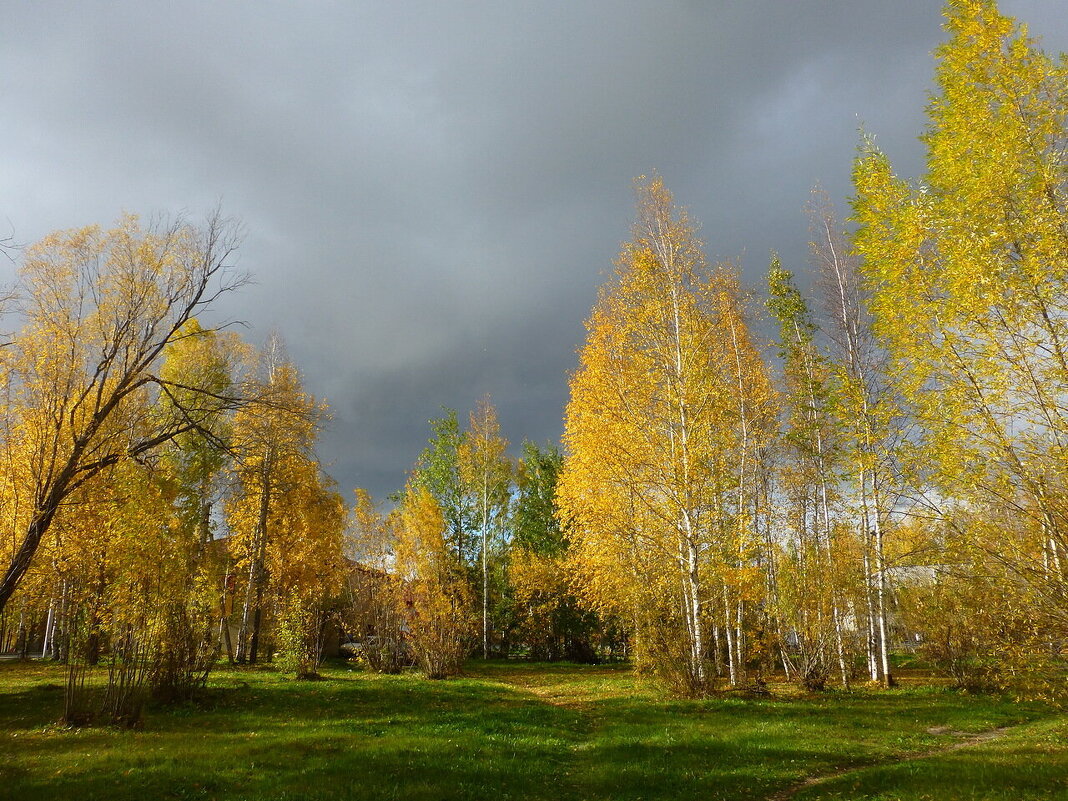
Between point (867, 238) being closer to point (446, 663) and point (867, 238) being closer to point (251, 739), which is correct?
point (251, 739)

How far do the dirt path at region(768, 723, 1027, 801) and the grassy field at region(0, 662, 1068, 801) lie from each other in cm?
5

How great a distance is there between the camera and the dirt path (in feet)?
24.5

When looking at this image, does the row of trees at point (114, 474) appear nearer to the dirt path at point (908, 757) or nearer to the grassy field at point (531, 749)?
the grassy field at point (531, 749)

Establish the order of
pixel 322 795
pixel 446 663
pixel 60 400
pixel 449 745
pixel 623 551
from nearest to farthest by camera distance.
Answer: pixel 322 795 → pixel 449 745 → pixel 60 400 → pixel 623 551 → pixel 446 663

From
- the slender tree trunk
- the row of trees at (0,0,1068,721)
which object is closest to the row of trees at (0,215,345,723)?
the row of trees at (0,0,1068,721)

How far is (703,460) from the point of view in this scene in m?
16.1

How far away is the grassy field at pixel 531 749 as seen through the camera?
708 cm

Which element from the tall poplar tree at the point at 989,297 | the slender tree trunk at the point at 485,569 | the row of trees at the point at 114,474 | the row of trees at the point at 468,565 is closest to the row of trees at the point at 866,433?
the tall poplar tree at the point at 989,297

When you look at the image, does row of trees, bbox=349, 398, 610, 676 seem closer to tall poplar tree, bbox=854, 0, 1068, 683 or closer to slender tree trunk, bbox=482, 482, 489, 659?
slender tree trunk, bbox=482, 482, 489, 659

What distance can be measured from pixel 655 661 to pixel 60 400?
1553 centimetres

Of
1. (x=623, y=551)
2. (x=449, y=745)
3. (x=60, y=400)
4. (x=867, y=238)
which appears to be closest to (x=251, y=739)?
(x=449, y=745)

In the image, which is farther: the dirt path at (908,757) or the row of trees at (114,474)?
the row of trees at (114,474)

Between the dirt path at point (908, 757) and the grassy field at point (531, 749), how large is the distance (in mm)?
48

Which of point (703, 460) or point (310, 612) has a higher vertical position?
point (703, 460)
